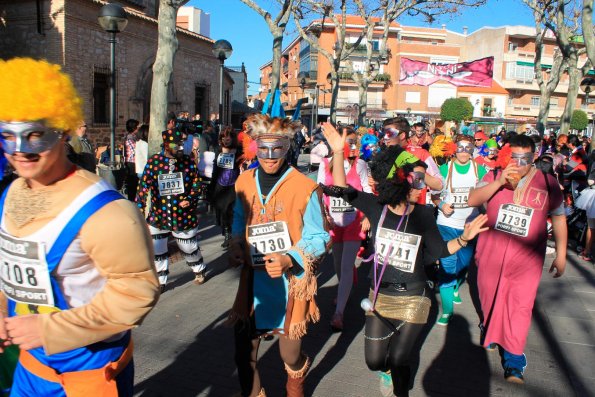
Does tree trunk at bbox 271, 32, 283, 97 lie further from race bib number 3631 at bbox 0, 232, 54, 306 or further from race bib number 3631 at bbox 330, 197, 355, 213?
race bib number 3631 at bbox 0, 232, 54, 306

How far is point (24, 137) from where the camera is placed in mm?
1865

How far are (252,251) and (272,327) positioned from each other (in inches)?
20.1

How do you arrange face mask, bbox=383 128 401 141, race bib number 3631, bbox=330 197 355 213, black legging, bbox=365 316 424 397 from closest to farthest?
1. black legging, bbox=365 316 424 397
2. race bib number 3631, bbox=330 197 355 213
3. face mask, bbox=383 128 401 141

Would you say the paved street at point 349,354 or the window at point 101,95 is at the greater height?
the window at point 101,95

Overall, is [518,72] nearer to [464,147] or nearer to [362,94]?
[362,94]

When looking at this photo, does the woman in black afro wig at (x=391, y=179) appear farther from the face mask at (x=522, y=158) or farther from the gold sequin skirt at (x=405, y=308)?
the face mask at (x=522, y=158)

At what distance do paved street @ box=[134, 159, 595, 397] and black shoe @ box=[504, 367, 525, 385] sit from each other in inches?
2.1

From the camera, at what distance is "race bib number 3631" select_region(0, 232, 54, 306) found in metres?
1.90

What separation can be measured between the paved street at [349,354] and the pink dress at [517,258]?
426mm

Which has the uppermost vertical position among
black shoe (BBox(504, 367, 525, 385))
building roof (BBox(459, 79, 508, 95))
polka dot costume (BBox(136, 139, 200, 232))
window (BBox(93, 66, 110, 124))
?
building roof (BBox(459, 79, 508, 95))

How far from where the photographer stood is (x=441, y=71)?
28.5m

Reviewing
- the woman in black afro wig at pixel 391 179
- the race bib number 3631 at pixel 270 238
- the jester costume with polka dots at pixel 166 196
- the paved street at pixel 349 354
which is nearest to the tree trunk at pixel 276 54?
the jester costume with polka dots at pixel 166 196

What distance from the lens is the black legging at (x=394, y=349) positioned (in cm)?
340

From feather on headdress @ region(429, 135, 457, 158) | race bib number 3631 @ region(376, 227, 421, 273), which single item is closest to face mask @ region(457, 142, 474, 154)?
feather on headdress @ region(429, 135, 457, 158)
